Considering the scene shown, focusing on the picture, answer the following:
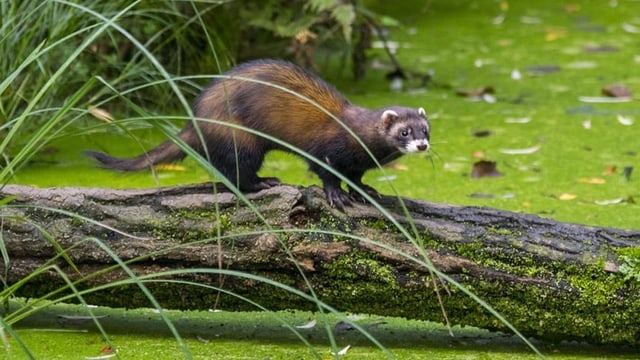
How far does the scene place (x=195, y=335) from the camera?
3953 mm

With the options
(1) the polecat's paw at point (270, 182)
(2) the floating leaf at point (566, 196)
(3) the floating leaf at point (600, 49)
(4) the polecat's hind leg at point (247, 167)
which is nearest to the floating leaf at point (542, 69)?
(3) the floating leaf at point (600, 49)

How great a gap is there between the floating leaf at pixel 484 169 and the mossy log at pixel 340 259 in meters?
1.88

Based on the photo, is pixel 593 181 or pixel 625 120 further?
pixel 625 120

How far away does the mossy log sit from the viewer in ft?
12.3

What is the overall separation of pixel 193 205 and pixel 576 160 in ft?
8.61

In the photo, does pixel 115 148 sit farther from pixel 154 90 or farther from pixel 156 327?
pixel 156 327

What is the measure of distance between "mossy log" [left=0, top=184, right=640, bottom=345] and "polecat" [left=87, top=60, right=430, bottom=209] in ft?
1.60

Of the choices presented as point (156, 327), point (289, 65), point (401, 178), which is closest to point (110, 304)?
point (156, 327)

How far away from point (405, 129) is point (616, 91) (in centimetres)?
294

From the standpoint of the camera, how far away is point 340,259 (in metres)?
3.74

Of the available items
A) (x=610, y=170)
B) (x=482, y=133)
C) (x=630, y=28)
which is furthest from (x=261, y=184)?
(x=630, y=28)

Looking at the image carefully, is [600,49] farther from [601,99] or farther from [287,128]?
[287,128]

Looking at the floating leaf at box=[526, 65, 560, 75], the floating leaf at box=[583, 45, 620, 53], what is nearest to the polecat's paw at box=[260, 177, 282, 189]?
the floating leaf at box=[526, 65, 560, 75]

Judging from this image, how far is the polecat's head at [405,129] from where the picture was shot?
438cm
